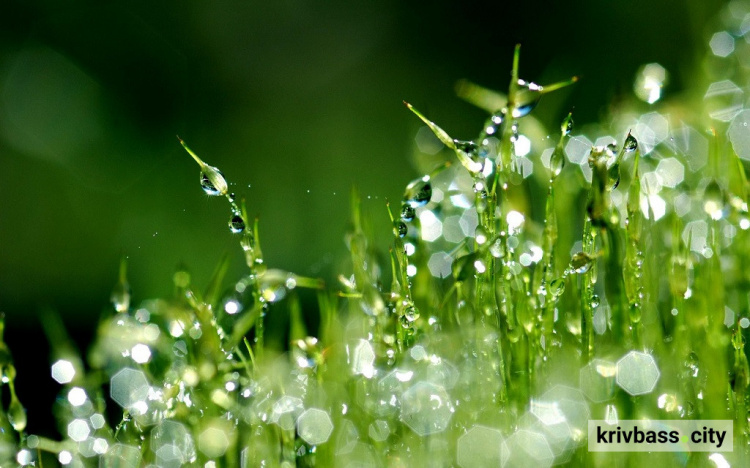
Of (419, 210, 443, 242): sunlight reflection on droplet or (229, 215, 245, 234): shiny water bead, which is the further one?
(419, 210, 443, 242): sunlight reflection on droplet

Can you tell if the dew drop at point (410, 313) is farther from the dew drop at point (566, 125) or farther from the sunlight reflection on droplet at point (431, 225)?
the sunlight reflection on droplet at point (431, 225)

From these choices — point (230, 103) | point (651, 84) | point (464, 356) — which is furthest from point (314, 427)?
point (230, 103)

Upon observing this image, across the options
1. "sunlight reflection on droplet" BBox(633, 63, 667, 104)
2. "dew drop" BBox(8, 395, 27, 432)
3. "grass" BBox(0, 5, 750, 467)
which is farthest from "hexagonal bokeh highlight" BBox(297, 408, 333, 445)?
"sunlight reflection on droplet" BBox(633, 63, 667, 104)

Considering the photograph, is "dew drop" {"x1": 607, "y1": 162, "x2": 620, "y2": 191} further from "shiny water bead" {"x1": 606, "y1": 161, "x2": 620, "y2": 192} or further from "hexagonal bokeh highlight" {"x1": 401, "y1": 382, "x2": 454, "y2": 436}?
"hexagonal bokeh highlight" {"x1": 401, "y1": 382, "x2": 454, "y2": 436}

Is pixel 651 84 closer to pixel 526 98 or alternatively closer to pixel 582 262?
pixel 526 98

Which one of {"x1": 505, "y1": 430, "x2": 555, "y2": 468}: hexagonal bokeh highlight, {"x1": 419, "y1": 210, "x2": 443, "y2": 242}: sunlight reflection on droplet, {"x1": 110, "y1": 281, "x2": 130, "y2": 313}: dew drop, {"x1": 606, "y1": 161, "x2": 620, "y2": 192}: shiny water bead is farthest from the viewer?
{"x1": 419, "y1": 210, "x2": 443, "y2": 242}: sunlight reflection on droplet
